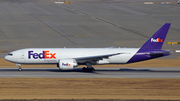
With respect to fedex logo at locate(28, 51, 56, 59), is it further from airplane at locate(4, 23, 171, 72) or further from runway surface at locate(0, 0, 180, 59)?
Answer: runway surface at locate(0, 0, 180, 59)

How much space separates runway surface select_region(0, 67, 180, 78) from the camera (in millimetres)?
45531

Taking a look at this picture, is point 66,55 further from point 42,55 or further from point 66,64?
point 42,55

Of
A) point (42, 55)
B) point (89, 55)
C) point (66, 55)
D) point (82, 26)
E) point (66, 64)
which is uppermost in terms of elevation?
point (82, 26)

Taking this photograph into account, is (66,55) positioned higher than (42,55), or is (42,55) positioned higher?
(42,55)

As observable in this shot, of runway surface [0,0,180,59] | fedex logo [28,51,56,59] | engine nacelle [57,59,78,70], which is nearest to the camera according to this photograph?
engine nacelle [57,59,78,70]

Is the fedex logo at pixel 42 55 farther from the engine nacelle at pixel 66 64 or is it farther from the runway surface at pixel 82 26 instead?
the runway surface at pixel 82 26

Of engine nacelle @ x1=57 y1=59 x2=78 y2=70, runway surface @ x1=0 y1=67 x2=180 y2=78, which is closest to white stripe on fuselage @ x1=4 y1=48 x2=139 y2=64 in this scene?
engine nacelle @ x1=57 y1=59 x2=78 y2=70

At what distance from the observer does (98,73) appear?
48.2 meters

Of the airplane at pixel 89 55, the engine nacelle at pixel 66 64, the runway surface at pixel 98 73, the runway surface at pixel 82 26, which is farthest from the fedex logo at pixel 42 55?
the runway surface at pixel 82 26

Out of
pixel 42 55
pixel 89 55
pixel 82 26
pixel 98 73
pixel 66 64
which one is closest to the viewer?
pixel 66 64

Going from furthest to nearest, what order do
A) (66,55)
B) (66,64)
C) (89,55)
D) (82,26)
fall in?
1. (82,26)
2. (89,55)
3. (66,55)
4. (66,64)

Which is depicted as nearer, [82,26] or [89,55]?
[89,55]

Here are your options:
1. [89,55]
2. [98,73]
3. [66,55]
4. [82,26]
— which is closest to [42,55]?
[66,55]

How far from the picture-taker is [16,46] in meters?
81.6
